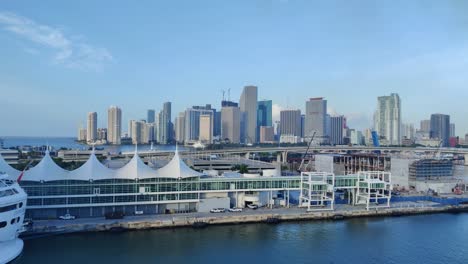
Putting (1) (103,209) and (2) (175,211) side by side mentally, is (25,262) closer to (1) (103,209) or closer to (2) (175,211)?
(1) (103,209)

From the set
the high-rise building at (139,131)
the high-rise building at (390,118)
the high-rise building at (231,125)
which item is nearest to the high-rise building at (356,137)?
the high-rise building at (390,118)

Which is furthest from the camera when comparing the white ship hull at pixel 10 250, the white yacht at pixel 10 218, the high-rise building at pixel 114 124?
the high-rise building at pixel 114 124

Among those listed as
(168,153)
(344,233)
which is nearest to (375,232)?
(344,233)

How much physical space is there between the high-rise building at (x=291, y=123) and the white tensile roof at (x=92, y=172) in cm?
16529

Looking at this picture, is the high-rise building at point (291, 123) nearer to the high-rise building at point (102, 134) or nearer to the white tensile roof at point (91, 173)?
the high-rise building at point (102, 134)

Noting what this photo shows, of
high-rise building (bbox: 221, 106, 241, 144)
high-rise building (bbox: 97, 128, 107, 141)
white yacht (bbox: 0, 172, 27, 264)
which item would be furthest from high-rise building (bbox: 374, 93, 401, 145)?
white yacht (bbox: 0, 172, 27, 264)

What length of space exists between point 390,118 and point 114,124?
114 m

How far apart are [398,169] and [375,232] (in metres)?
18.5

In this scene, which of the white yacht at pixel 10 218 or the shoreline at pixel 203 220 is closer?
the white yacht at pixel 10 218

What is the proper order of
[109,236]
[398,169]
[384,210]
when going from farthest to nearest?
[398,169]
[384,210]
[109,236]

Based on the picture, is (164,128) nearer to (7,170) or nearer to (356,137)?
(356,137)

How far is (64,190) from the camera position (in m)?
22.2

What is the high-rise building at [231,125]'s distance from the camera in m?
178

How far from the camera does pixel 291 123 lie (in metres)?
189
